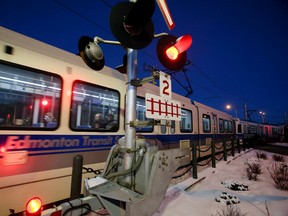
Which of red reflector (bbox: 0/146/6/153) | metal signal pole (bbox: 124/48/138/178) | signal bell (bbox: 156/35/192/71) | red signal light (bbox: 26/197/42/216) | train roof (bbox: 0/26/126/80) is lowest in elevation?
red signal light (bbox: 26/197/42/216)

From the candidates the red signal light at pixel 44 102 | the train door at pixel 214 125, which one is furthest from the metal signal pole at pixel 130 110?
the train door at pixel 214 125

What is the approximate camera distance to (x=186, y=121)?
752 cm

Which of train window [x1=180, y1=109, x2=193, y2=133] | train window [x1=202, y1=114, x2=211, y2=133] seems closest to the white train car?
train window [x1=180, y1=109, x2=193, y2=133]

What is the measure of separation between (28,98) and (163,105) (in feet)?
7.60

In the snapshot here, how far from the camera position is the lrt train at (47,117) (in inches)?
107

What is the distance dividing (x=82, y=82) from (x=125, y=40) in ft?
6.33

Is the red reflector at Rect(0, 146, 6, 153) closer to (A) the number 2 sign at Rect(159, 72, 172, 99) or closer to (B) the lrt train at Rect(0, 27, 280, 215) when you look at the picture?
(B) the lrt train at Rect(0, 27, 280, 215)

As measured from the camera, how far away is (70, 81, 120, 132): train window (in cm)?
358

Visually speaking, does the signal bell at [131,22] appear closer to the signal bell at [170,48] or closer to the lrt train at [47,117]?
the signal bell at [170,48]

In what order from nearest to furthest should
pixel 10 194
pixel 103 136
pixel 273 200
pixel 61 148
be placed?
1. pixel 10 194
2. pixel 61 148
3. pixel 273 200
4. pixel 103 136

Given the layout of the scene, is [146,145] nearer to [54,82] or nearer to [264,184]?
[54,82]

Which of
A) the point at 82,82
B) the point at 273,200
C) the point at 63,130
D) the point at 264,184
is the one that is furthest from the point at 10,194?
the point at 264,184

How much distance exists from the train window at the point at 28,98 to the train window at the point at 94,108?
368mm

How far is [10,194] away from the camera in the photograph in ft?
8.68
